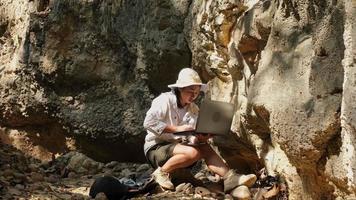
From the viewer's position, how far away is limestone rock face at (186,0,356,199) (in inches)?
138

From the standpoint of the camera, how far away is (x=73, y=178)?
6332 millimetres

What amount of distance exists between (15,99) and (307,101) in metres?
4.99

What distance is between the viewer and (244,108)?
488 centimetres

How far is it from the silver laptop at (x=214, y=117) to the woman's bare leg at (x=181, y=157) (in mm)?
167

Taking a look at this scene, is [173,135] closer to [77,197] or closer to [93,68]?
[77,197]

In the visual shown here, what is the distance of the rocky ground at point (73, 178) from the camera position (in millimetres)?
4918

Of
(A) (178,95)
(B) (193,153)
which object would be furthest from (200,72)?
(B) (193,153)

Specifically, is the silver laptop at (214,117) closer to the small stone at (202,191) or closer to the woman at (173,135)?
the woman at (173,135)

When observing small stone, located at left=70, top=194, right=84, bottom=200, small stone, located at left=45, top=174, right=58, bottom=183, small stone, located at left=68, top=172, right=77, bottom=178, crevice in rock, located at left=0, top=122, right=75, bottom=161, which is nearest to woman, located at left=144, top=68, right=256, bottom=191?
small stone, located at left=70, top=194, right=84, bottom=200

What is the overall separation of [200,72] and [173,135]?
104 centimetres

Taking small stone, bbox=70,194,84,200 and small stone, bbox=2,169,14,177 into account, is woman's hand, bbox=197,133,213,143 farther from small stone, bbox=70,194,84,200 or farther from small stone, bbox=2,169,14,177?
small stone, bbox=2,169,14,177

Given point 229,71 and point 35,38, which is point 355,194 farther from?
point 35,38

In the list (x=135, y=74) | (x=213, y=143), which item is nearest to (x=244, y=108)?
(x=213, y=143)

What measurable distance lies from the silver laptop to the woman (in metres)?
0.11
